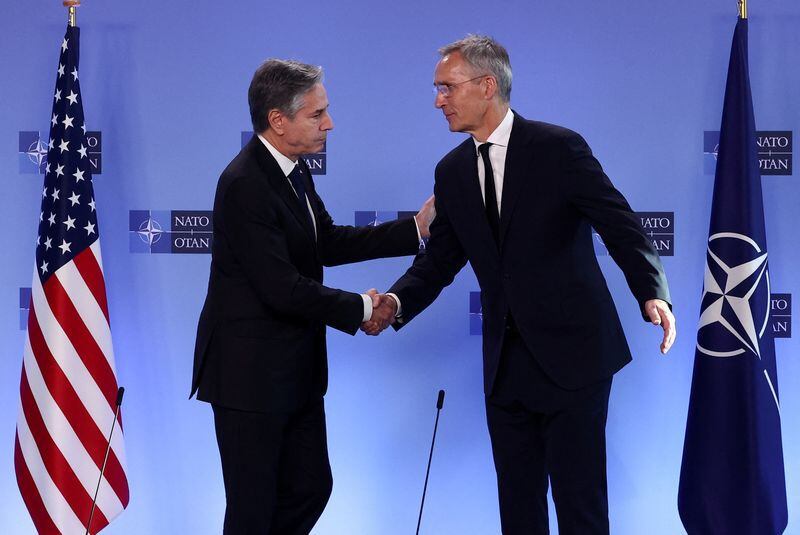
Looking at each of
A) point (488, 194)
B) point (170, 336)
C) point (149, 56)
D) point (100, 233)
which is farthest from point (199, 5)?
point (488, 194)

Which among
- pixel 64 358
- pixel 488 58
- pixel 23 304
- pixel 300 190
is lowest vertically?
pixel 64 358

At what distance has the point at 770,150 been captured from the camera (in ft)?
11.7

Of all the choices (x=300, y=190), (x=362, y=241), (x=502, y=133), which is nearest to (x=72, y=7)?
(x=300, y=190)

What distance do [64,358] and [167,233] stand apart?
2.18ft

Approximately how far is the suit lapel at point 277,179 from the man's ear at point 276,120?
7 cm

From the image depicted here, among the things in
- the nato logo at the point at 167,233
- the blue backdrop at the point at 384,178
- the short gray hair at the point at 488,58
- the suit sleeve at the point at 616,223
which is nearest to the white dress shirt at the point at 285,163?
the short gray hair at the point at 488,58

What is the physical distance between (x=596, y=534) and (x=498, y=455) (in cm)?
36

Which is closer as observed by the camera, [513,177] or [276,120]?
[513,177]

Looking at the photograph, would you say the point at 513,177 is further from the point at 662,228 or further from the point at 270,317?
the point at 662,228

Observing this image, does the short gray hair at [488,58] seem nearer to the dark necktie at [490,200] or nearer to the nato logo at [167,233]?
the dark necktie at [490,200]

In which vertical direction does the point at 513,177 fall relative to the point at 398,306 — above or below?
above

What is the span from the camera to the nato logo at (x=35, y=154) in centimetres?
377

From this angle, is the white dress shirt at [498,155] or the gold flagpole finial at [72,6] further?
the gold flagpole finial at [72,6]

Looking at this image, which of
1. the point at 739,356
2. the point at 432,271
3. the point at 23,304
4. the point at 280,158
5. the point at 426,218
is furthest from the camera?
the point at 23,304
